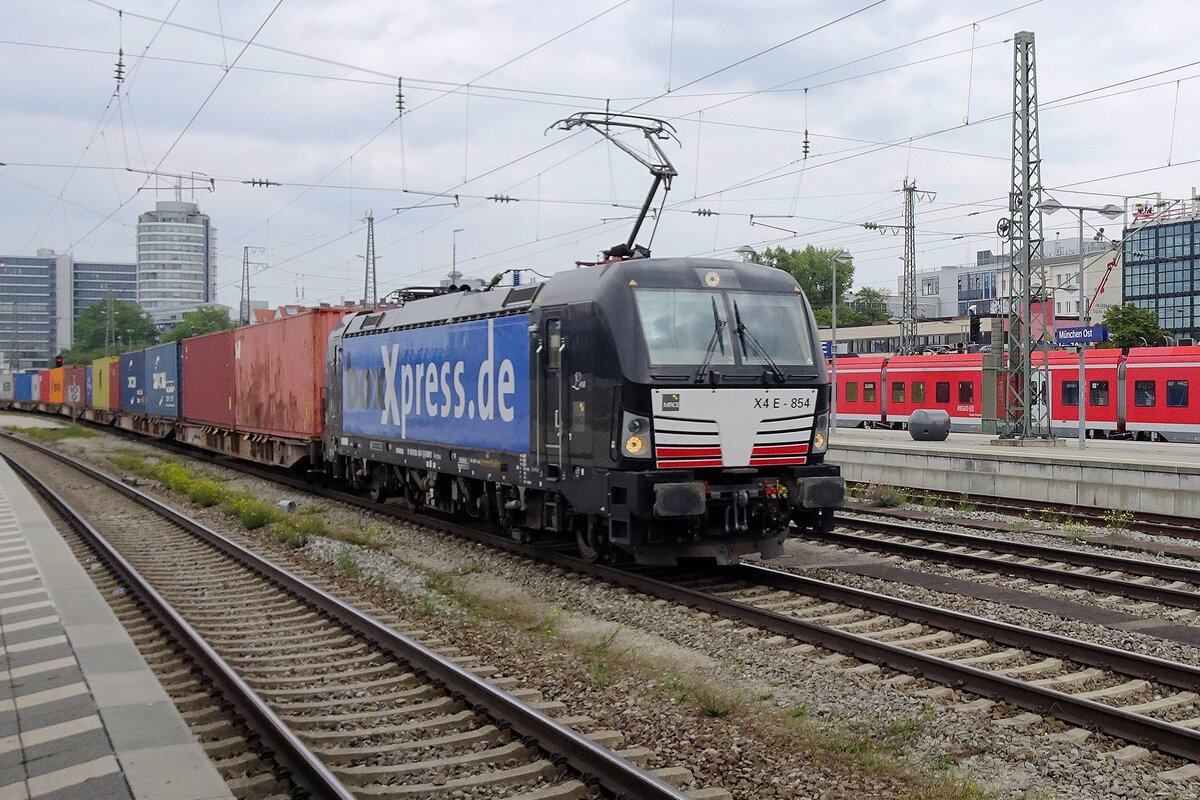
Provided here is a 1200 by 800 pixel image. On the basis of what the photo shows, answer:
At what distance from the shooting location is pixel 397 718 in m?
7.36

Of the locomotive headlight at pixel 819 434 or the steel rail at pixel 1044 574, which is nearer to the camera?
the steel rail at pixel 1044 574

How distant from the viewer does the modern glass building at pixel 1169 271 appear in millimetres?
77938

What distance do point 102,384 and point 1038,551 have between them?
47.7 meters

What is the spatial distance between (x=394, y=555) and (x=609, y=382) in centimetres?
498

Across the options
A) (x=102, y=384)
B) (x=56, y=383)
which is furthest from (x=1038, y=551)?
(x=56, y=383)

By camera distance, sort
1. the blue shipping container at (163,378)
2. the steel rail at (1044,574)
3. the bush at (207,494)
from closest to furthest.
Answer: the steel rail at (1044,574) → the bush at (207,494) → the blue shipping container at (163,378)

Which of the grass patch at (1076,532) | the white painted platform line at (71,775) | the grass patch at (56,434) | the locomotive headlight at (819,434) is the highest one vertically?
the locomotive headlight at (819,434)

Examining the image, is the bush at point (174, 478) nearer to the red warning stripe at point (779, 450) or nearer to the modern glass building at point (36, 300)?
the red warning stripe at point (779, 450)

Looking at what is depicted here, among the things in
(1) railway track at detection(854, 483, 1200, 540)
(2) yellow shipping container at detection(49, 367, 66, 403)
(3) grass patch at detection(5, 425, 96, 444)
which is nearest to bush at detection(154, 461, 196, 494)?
(1) railway track at detection(854, 483, 1200, 540)

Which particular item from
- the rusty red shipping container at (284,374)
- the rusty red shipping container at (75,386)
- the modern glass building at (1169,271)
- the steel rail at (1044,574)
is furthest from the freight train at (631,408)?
the modern glass building at (1169,271)

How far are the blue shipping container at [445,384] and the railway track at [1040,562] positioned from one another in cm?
476

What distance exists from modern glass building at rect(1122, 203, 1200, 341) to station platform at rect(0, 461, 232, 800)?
257ft

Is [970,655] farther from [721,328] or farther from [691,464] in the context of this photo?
[721,328]

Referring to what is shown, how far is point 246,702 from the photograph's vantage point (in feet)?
23.9
